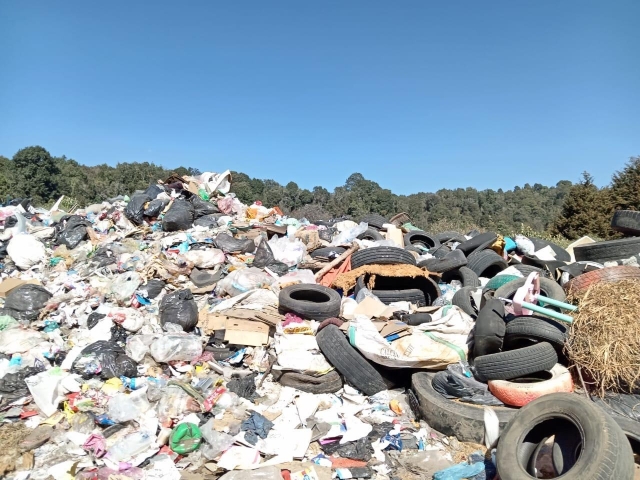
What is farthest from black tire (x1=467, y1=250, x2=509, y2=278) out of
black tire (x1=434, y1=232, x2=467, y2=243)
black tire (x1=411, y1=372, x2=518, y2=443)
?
black tire (x1=411, y1=372, x2=518, y2=443)

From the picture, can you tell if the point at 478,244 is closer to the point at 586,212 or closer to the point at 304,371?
the point at 304,371

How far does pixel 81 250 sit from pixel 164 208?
5.80ft

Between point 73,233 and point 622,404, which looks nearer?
point 622,404

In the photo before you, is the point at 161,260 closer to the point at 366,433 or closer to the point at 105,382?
the point at 105,382

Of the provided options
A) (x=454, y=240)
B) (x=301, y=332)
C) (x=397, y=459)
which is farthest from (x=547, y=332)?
(x=454, y=240)

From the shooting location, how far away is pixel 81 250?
25.6ft

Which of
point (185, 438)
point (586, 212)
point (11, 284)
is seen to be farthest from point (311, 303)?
point (586, 212)

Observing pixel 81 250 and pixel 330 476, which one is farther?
pixel 81 250

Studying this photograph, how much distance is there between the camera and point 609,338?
3.23 meters

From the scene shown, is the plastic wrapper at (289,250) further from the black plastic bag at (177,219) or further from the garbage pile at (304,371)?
the black plastic bag at (177,219)

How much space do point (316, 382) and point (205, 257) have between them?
3.28 m

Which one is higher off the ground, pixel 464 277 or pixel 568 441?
pixel 464 277

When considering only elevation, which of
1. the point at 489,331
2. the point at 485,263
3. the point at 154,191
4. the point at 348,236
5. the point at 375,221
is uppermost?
the point at 154,191

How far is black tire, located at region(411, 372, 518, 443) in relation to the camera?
3340 mm
